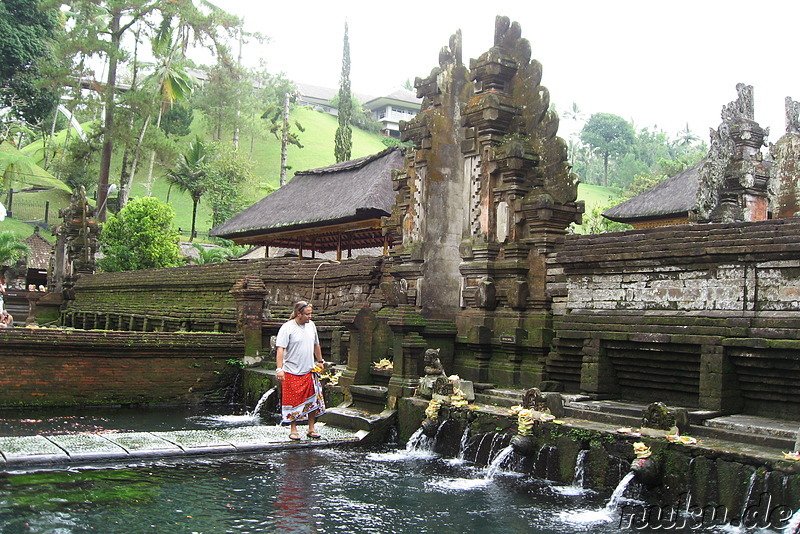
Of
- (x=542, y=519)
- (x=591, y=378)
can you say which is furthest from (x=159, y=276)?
(x=542, y=519)

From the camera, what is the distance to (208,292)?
21.0 m

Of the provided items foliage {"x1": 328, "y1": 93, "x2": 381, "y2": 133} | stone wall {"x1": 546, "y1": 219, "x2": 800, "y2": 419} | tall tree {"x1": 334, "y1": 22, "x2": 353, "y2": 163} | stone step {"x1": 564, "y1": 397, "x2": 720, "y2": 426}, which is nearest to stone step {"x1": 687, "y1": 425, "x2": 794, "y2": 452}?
stone step {"x1": 564, "y1": 397, "x2": 720, "y2": 426}

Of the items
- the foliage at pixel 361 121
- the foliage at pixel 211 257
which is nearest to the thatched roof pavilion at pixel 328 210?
the foliage at pixel 211 257

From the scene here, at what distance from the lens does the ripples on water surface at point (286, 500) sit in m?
6.29

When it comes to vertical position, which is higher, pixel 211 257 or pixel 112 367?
pixel 211 257

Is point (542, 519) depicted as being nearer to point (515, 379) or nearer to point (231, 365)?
point (515, 379)

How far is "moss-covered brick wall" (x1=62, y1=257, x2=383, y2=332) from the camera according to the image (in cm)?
1605

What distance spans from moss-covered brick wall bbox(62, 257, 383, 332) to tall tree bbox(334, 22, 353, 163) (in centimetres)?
2645

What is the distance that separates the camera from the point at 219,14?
39281 mm

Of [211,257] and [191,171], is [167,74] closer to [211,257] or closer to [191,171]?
[191,171]

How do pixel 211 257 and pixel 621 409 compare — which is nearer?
pixel 621 409

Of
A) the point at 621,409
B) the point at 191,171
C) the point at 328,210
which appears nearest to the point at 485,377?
the point at 621,409

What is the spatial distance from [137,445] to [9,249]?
3456 cm

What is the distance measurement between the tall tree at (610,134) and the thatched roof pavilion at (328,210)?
213 ft
